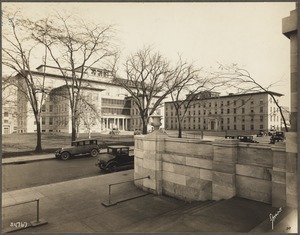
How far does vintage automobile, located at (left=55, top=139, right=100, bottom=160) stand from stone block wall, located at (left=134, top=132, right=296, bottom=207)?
990cm

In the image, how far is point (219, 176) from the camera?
755 cm

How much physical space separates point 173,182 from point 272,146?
4.55 meters

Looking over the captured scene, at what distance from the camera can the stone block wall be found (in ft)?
20.5

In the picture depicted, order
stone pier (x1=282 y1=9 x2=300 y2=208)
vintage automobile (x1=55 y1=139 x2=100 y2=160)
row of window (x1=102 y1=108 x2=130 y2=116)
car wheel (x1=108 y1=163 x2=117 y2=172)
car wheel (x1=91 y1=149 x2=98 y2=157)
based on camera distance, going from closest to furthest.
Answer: stone pier (x1=282 y1=9 x2=300 y2=208) < car wheel (x1=108 y1=163 x2=117 y2=172) < vintage automobile (x1=55 y1=139 x2=100 y2=160) < car wheel (x1=91 y1=149 x2=98 y2=157) < row of window (x1=102 y1=108 x2=130 y2=116)

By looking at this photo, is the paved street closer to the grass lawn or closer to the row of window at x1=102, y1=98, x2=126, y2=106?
the grass lawn

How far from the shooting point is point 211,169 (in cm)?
799

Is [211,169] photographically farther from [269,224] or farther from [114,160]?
[114,160]

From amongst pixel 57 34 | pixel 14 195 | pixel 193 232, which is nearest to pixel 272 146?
pixel 193 232

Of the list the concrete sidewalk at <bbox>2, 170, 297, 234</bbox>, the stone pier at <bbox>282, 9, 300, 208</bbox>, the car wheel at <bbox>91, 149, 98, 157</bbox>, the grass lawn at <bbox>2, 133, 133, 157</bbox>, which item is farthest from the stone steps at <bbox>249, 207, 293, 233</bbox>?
the grass lawn at <bbox>2, 133, 133, 157</bbox>

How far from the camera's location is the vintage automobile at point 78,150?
→ 18531mm

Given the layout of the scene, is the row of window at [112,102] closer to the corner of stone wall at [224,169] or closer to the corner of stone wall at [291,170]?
the corner of stone wall at [224,169]

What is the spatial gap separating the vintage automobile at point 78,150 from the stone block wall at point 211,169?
9.90m

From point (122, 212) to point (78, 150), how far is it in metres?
12.9

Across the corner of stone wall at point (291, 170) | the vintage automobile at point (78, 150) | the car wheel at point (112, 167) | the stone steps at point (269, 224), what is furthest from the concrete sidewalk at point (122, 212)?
the vintage automobile at point (78, 150)
